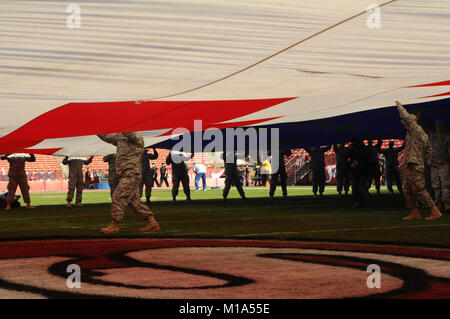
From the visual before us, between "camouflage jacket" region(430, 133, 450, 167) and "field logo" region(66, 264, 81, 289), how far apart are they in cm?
→ 810

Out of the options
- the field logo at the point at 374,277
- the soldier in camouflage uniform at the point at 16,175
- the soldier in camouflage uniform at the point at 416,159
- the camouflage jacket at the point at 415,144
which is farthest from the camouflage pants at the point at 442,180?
the soldier in camouflage uniform at the point at 16,175

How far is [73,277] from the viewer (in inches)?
187

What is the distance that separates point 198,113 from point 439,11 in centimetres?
399

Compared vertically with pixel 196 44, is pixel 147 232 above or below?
below

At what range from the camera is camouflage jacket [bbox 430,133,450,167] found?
464 inches

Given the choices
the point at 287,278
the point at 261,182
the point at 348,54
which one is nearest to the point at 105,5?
the point at 348,54

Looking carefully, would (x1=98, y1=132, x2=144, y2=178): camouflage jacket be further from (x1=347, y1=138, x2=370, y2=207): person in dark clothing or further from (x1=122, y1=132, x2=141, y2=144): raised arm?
(x1=347, y1=138, x2=370, y2=207): person in dark clothing

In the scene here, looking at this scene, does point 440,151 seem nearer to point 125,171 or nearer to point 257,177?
point 125,171

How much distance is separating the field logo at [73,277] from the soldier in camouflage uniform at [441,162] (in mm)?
8028

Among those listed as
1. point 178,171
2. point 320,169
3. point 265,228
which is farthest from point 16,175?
point 320,169

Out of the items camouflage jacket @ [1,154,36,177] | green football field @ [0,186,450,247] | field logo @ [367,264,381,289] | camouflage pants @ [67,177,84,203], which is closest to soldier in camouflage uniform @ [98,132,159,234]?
green football field @ [0,186,450,247]

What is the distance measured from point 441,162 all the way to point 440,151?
193mm
